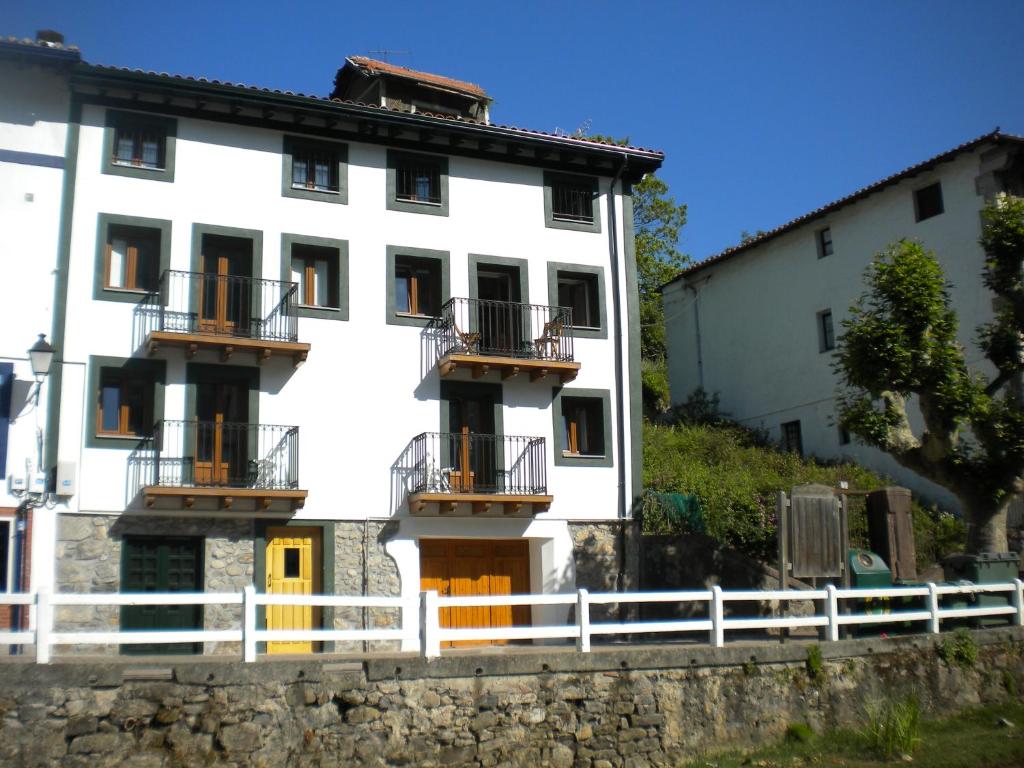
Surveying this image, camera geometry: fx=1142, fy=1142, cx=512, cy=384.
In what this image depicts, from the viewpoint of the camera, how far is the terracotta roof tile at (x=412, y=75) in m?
25.8

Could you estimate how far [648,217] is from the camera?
45844 millimetres

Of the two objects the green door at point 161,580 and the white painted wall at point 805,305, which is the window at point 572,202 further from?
the green door at point 161,580

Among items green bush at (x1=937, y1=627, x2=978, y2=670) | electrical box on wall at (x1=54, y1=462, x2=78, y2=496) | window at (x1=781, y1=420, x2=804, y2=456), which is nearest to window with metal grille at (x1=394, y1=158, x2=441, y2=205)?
electrical box on wall at (x1=54, y1=462, x2=78, y2=496)

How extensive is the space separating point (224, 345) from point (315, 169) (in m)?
4.31

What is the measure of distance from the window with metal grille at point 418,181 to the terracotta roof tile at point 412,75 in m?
4.07

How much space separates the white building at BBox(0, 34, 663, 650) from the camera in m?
19.1

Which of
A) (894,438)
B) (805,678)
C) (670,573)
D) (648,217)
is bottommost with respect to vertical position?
(805,678)

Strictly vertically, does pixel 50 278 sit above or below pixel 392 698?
above

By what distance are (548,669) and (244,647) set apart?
12.6 ft

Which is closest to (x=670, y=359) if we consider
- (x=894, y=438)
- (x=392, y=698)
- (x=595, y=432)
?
(x=595, y=432)

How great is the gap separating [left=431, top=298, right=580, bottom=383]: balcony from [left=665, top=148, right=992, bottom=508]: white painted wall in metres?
7.82

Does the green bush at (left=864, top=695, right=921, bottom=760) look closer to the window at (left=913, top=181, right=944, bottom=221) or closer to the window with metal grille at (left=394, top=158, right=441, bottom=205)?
the window with metal grille at (left=394, top=158, right=441, bottom=205)

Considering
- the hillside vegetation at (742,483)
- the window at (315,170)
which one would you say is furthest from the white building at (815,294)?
the window at (315,170)

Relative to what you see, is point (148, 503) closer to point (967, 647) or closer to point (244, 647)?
point (244, 647)
